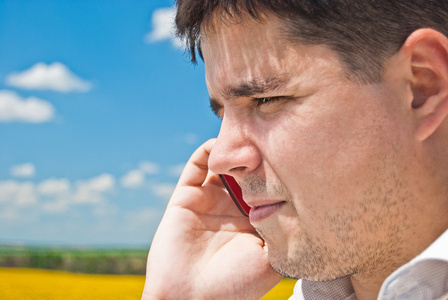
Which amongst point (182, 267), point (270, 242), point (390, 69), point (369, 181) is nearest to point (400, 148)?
point (369, 181)

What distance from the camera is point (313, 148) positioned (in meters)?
1.61

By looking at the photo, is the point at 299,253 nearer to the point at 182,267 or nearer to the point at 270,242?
the point at 270,242

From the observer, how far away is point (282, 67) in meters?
1.60

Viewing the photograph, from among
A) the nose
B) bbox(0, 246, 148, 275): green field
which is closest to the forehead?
the nose

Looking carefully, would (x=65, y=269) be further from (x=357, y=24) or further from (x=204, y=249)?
(x=357, y=24)

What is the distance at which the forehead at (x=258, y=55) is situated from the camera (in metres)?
1.59

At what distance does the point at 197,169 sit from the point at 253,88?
95 centimetres

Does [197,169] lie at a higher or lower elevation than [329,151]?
higher

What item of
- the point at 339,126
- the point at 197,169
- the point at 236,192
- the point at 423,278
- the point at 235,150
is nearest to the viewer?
the point at 423,278

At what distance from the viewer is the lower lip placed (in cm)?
175

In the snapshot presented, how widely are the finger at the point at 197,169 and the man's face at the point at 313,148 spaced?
714 millimetres

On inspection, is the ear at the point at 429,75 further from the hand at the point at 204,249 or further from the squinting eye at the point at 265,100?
the hand at the point at 204,249

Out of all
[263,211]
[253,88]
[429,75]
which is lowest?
[263,211]

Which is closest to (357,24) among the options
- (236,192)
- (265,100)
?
(265,100)
